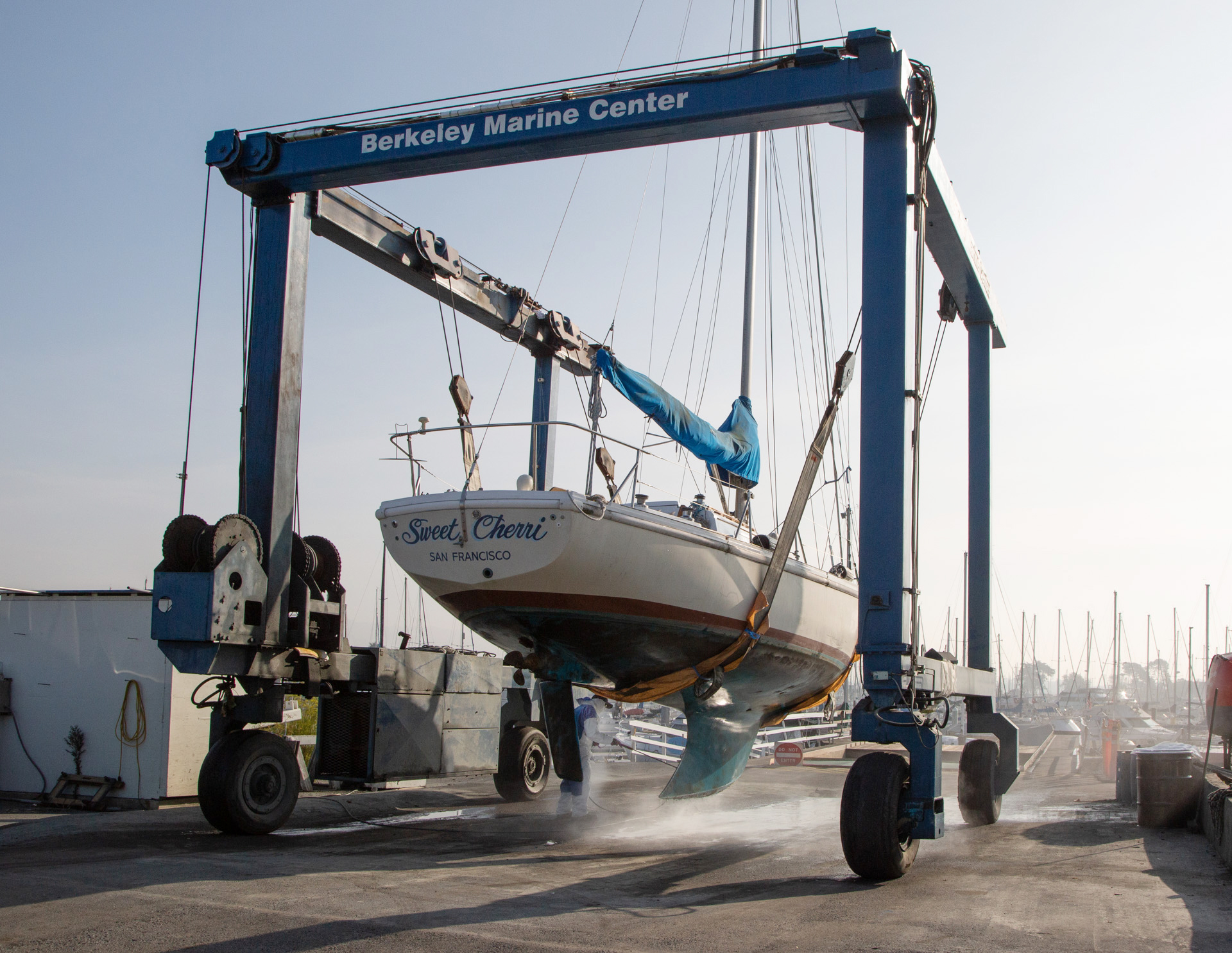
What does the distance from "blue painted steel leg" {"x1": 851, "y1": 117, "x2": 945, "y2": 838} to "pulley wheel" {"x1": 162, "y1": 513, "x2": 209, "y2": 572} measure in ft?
16.2

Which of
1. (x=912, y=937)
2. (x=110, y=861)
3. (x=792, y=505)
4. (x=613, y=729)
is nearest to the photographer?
(x=912, y=937)

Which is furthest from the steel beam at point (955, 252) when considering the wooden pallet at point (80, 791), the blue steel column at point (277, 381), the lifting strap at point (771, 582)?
the wooden pallet at point (80, 791)

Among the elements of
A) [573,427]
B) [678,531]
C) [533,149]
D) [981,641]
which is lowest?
[981,641]

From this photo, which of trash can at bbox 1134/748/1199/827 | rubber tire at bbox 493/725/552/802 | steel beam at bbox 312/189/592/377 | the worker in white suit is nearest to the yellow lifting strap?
the worker in white suit

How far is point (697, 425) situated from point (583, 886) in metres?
4.99

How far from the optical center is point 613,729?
1858 cm

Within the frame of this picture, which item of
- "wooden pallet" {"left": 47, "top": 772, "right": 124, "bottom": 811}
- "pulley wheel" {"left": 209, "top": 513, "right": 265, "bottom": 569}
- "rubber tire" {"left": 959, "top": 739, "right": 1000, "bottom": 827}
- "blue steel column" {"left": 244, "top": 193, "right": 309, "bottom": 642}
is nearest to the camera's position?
"pulley wheel" {"left": 209, "top": 513, "right": 265, "bottom": 569}

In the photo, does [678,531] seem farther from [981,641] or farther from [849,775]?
[981,641]

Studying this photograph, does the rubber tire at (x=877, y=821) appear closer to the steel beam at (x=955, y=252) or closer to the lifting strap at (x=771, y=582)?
the lifting strap at (x=771, y=582)

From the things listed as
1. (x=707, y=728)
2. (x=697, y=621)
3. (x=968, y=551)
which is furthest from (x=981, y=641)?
(x=697, y=621)

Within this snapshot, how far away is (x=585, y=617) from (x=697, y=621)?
95 cm

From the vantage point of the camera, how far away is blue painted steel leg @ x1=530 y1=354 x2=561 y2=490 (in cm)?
1232

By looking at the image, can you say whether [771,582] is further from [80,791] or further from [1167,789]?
[80,791]

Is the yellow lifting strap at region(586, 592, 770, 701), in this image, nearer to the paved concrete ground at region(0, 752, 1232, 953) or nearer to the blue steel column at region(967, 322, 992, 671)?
the paved concrete ground at region(0, 752, 1232, 953)
